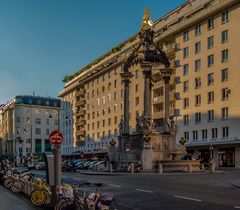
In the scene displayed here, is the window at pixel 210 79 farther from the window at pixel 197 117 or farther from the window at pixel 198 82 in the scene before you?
the window at pixel 197 117

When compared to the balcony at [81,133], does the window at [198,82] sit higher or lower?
higher

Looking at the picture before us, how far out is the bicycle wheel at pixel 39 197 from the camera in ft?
45.8

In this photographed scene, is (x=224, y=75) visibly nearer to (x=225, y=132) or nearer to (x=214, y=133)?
(x=225, y=132)

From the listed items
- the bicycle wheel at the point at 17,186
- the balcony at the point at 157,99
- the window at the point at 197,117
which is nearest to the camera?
the bicycle wheel at the point at 17,186

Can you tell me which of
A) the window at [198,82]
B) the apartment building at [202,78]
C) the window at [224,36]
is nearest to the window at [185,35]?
the apartment building at [202,78]

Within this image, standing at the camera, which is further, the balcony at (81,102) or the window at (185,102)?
the balcony at (81,102)

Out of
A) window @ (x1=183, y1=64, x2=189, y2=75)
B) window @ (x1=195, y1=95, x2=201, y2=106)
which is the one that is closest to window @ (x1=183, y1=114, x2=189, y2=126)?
window @ (x1=195, y1=95, x2=201, y2=106)

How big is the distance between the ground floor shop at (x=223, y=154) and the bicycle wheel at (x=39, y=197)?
4319cm

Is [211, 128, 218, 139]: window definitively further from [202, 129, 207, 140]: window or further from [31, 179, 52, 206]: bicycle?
[31, 179, 52, 206]: bicycle

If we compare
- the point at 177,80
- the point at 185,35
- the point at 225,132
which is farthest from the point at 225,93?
the point at 185,35

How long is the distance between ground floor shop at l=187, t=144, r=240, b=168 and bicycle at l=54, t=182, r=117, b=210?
46.0 meters

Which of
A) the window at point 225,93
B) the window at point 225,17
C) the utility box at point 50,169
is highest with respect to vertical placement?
the window at point 225,17

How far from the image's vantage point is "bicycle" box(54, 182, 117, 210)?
396 inches

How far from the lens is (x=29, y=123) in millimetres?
141750
